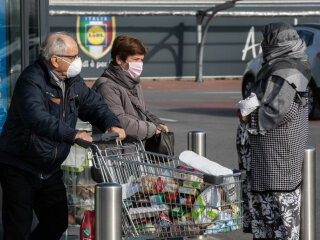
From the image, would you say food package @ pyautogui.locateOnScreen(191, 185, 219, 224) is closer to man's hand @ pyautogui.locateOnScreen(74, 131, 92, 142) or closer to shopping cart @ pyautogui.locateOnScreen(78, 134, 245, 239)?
shopping cart @ pyautogui.locateOnScreen(78, 134, 245, 239)

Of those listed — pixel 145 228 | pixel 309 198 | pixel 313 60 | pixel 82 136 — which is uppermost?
pixel 82 136

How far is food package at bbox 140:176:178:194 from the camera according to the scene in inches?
192

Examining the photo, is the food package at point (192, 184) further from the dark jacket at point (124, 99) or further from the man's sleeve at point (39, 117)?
the dark jacket at point (124, 99)

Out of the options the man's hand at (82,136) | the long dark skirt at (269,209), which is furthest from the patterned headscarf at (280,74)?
the man's hand at (82,136)

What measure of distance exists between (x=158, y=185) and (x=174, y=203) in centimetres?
14

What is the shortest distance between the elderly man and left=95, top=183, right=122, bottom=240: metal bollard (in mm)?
390

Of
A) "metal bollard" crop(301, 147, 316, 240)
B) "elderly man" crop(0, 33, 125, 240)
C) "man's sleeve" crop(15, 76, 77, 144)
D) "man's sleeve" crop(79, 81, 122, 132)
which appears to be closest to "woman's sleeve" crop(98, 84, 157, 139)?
"man's sleeve" crop(79, 81, 122, 132)

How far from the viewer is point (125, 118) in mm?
5980

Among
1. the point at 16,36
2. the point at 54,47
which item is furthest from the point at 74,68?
the point at 16,36

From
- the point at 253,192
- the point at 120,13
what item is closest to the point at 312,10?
the point at 120,13

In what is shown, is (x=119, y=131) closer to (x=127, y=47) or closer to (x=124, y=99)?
(x=124, y=99)

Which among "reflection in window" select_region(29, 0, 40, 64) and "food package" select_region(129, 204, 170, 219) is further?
"reflection in window" select_region(29, 0, 40, 64)

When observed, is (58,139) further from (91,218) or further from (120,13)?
(120,13)

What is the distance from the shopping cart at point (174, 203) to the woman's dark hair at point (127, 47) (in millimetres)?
1250
